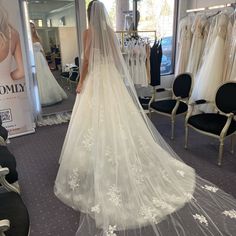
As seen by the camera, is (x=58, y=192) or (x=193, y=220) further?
(x=58, y=192)

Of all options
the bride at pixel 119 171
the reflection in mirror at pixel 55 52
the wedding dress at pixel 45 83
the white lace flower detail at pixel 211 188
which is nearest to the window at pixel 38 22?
the reflection in mirror at pixel 55 52

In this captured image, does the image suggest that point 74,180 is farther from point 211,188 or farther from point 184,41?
point 184,41

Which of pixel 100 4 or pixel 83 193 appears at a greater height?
pixel 100 4

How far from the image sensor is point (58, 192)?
7.59ft

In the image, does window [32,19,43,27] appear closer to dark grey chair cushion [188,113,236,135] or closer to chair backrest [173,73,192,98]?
chair backrest [173,73,192,98]

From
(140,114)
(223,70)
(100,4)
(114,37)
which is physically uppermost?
(100,4)

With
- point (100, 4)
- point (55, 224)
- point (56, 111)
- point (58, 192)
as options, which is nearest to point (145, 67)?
point (56, 111)

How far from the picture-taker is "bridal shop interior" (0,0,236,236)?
259 cm

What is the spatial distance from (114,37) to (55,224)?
1.82 metres

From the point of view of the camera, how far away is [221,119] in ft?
9.77

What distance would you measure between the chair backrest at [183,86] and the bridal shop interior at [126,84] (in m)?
0.02

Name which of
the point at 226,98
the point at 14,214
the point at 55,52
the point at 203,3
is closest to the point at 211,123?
the point at 226,98

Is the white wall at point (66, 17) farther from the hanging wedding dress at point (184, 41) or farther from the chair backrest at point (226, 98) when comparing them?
the chair backrest at point (226, 98)

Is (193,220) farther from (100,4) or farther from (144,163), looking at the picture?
(100,4)
